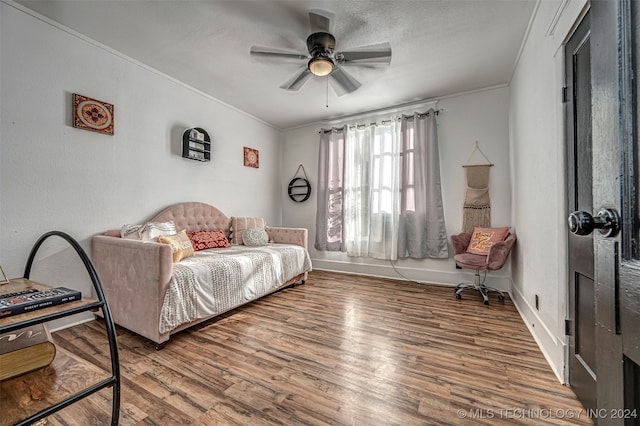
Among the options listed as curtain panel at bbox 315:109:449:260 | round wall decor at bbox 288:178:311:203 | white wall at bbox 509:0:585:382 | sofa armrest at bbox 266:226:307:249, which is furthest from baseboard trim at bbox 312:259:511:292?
round wall decor at bbox 288:178:311:203

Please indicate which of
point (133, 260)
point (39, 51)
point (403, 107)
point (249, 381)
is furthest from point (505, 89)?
point (39, 51)

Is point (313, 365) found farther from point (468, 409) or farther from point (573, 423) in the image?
point (573, 423)

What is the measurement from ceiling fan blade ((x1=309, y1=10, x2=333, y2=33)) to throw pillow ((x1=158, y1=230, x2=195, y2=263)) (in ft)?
7.39

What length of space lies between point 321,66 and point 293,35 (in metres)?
0.42

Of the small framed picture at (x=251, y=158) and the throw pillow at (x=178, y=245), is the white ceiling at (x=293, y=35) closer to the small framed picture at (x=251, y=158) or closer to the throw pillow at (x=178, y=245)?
the small framed picture at (x=251, y=158)

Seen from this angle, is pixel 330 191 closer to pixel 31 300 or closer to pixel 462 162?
pixel 462 162

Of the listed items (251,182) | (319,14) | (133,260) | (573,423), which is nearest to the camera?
(573,423)

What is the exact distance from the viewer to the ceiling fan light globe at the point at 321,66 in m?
2.24

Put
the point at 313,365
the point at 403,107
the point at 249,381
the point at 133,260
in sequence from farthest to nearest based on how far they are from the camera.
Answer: the point at 403,107 < the point at 133,260 < the point at 313,365 < the point at 249,381

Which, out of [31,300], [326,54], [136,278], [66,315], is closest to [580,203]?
[326,54]

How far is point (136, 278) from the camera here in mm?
2035

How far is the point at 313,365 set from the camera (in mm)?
1691

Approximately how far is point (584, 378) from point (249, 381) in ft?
5.84

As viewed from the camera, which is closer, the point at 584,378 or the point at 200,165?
the point at 584,378
